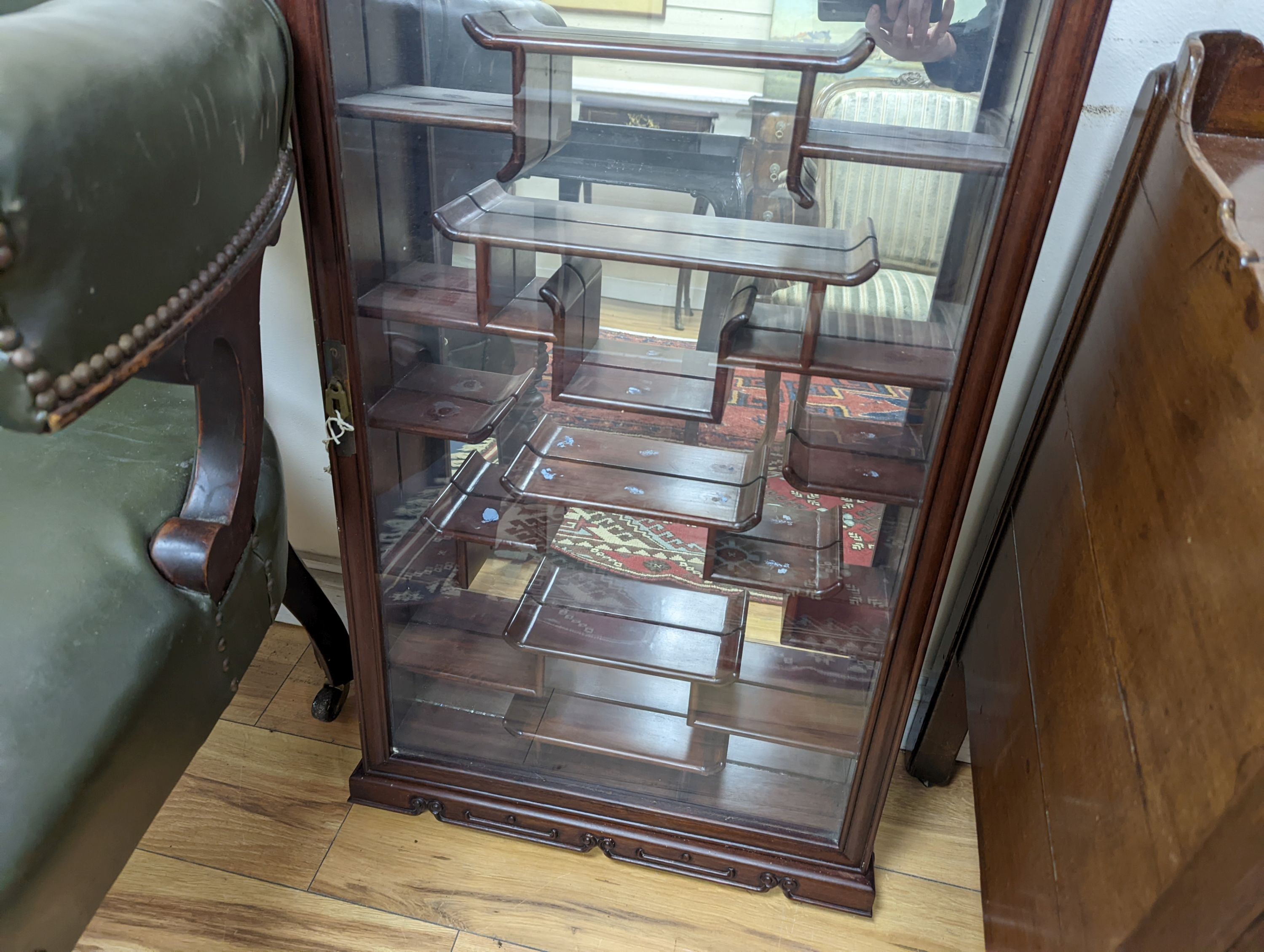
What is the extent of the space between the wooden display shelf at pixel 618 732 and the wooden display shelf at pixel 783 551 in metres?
0.25

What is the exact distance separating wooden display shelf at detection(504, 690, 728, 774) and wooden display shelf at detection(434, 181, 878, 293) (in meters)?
0.56

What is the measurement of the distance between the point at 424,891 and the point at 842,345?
79 centimetres

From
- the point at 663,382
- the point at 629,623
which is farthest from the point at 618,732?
the point at 663,382

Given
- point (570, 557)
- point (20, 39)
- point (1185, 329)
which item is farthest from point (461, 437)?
point (1185, 329)

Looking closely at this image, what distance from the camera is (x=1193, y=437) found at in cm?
45

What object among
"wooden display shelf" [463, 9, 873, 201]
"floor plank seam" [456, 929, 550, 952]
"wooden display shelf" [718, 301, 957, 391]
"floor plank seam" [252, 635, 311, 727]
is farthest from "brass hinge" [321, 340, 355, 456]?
"floor plank seam" [456, 929, 550, 952]

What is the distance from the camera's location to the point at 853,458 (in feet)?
2.63

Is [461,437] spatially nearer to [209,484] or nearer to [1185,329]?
[209,484]

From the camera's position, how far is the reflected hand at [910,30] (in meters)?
0.60

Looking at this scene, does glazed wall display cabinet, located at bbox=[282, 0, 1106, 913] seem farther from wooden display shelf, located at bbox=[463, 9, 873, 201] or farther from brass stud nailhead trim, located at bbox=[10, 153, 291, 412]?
brass stud nailhead trim, located at bbox=[10, 153, 291, 412]

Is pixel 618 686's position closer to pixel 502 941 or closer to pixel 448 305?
pixel 502 941

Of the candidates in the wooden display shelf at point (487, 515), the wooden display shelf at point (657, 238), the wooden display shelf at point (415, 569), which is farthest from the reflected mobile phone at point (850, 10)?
the wooden display shelf at point (415, 569)

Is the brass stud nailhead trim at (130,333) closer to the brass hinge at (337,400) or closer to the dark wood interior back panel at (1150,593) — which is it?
the brass hinge at (337,400)

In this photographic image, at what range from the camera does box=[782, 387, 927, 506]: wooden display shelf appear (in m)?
0.78
